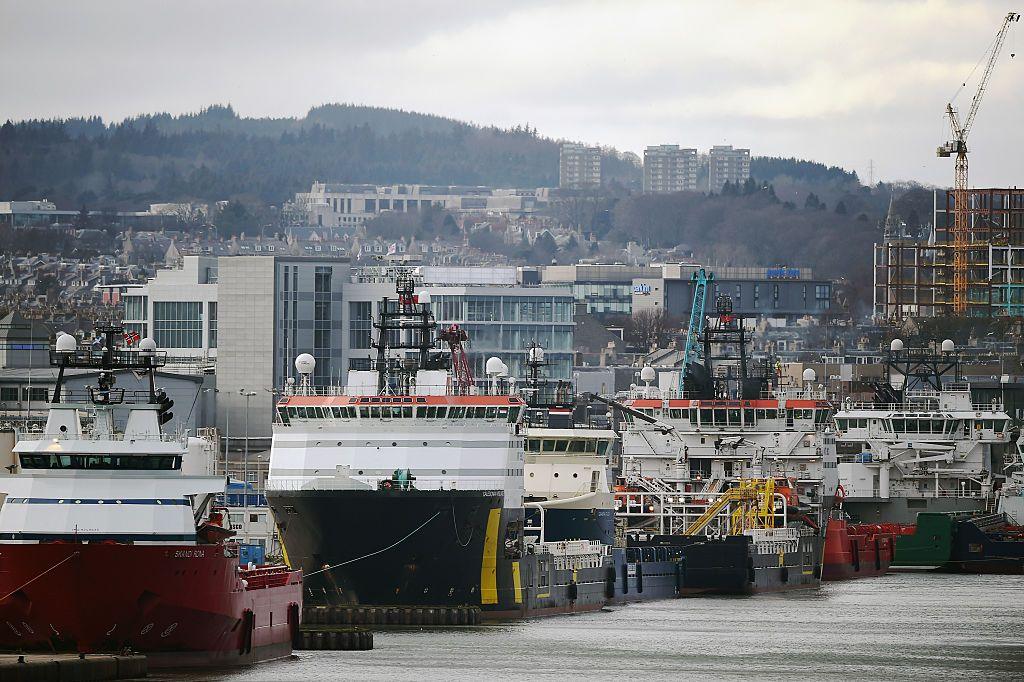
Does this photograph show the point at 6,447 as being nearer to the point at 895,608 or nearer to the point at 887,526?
the point at 895,608

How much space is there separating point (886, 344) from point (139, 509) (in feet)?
424

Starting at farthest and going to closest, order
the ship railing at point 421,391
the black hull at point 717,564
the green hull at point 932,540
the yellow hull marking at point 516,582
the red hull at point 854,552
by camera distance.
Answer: the green hull at point 932,540 < the red hull at point 854,552 < the black hull at point 717,564 < the yellow hull marking at point 516,582 < the ship railing at point 421,391

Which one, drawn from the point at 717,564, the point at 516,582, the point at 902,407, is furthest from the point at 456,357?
the point at 902,407

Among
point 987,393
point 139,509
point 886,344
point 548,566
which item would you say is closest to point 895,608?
point 548,566

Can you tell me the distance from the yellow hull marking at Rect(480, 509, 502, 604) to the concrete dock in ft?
62.8

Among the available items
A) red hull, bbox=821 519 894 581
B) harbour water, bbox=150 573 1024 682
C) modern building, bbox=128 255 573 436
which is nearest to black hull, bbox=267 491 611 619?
harbour water, bbox=150 573 1024 682

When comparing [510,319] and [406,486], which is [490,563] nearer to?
[406,486]

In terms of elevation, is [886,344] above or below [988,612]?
above

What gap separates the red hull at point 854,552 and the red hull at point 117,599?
56.1 m

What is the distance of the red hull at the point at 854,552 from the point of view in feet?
356

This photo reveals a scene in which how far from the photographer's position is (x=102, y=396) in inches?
2141

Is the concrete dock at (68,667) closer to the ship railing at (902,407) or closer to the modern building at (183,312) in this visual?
the ship railing at (902,407)

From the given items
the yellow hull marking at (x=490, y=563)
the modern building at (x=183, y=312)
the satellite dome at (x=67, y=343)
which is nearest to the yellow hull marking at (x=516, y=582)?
the yellow hull marking at (x=490, y=563)

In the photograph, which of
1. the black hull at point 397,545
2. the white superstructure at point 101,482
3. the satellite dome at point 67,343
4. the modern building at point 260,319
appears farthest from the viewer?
the modern building at point 260,319
